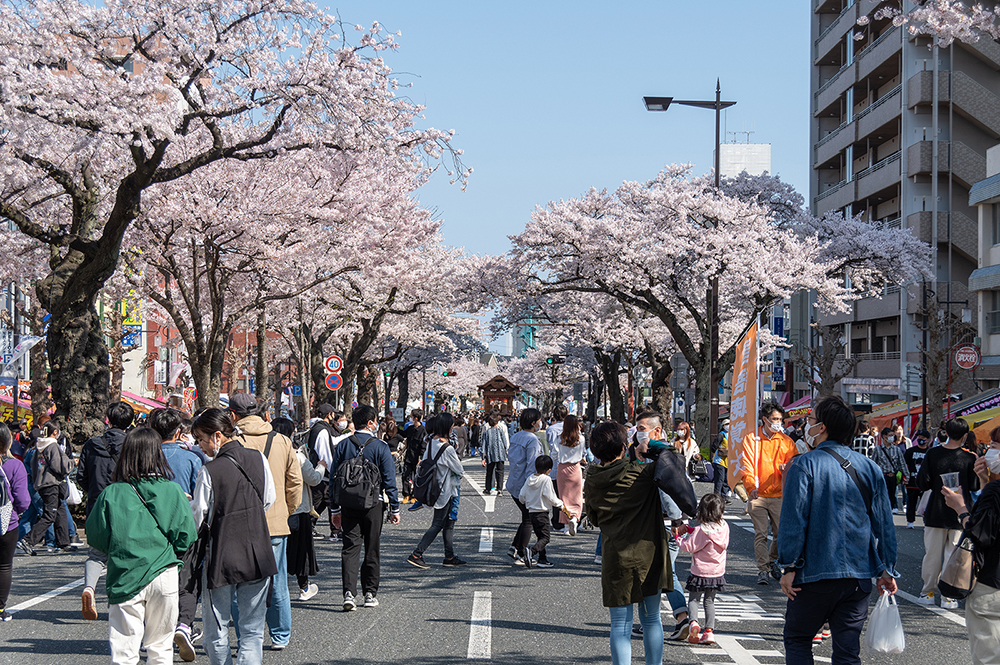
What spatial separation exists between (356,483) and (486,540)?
5.14 m

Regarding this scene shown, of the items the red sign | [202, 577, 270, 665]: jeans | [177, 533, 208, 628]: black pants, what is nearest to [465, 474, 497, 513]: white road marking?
[177, 533, 208, 628]: black pants

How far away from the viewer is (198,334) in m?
20.5

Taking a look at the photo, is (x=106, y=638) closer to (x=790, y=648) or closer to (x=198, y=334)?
(x=790, y=648)

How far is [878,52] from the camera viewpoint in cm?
4444

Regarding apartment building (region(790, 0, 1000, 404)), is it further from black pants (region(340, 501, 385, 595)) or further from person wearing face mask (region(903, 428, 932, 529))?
black pants (region(340, 501, 385, 595))

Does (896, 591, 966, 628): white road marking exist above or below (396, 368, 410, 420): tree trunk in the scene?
below

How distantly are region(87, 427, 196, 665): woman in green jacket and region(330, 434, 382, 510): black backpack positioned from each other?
108 inches

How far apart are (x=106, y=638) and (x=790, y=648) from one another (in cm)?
504

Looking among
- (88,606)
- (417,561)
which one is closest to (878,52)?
(417,561)

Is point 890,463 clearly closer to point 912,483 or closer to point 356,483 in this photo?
point 912,483

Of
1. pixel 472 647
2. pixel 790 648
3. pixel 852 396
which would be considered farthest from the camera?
pixel 852 396

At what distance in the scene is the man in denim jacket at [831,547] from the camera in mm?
4535

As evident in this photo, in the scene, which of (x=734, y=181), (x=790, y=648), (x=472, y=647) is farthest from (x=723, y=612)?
(x=734, y=181)

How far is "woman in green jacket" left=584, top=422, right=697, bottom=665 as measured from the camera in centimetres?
533
